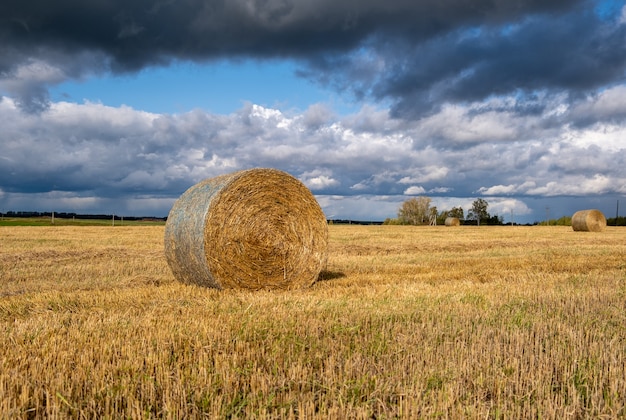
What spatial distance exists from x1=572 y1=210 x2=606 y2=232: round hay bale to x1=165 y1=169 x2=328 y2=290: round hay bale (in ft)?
100.0

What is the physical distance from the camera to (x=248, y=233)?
32.8 feet

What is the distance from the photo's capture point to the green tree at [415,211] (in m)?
64.9

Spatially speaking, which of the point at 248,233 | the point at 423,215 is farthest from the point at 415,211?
the point at 248,233

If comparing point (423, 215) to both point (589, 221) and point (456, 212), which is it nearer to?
point (456, 212)

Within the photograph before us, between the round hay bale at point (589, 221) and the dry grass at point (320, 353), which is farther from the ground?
the round hay bale at point (589, 221)

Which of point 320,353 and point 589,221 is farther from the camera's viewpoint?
point 589,221

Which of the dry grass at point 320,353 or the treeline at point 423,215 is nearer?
the dry grass at point 320,353

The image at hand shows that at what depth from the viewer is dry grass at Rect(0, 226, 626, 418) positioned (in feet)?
12.5

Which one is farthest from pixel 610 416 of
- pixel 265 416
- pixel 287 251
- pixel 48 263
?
pixel 48 263

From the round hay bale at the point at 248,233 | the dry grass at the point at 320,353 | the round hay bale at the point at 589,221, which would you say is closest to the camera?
the dry grass at the point at 320,353

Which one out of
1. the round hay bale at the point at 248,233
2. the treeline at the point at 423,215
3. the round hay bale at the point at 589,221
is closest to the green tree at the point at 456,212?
the treeline at the point at 423,215

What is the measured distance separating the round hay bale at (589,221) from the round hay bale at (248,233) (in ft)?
100.0

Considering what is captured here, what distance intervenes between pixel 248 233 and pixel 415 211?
187 ft

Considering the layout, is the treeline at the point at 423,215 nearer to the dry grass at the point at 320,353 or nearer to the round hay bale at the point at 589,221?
the round hay bale at the point at 589,221
